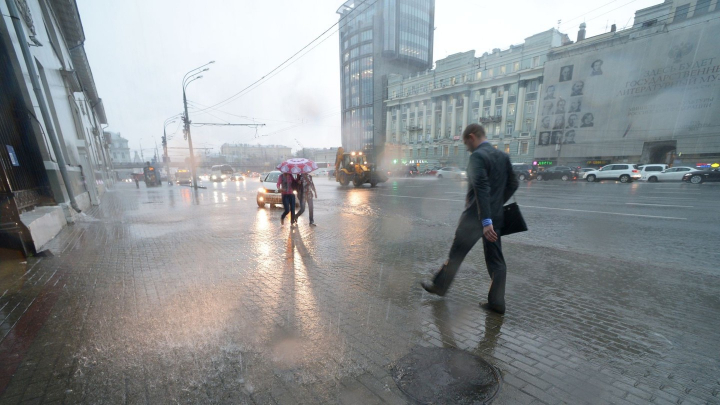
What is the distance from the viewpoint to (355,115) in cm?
7894

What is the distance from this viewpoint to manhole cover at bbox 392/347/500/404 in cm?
204

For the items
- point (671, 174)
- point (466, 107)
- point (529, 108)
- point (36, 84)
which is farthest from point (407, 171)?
point (36, 84)

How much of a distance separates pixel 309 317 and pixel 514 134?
51552mm

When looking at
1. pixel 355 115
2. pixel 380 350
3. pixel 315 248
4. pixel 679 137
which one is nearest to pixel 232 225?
pixel 315 248

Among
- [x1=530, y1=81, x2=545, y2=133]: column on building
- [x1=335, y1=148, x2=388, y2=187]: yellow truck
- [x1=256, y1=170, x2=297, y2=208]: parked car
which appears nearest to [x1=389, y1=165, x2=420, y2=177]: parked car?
[x1=530, y1=81, x2=545, y2=133]: column on building

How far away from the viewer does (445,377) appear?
2230 mm

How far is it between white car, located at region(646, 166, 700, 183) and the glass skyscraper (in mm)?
50269

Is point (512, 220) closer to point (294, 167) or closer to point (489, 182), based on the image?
point (489, 182)

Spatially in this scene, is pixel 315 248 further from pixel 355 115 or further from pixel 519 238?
pixel 355 115

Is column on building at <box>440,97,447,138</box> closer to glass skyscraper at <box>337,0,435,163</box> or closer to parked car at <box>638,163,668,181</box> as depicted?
glass skyscraper at <box>337,0,435,163</box>

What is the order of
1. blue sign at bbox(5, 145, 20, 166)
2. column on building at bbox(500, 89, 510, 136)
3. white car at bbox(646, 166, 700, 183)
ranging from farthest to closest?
column on building at bbox(500, 89, 510, 136)
white car at bbox(646, 166, 700, 183)
blue sign at bbox(5, 145, 20, 166)

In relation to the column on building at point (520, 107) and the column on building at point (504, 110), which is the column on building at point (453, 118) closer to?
the column on building at point (504, 110)

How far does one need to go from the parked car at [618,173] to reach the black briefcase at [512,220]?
94.1ft

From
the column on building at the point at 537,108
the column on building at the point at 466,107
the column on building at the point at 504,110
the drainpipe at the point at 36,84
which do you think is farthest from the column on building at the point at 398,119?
the drainpipe at the point at 36,84
